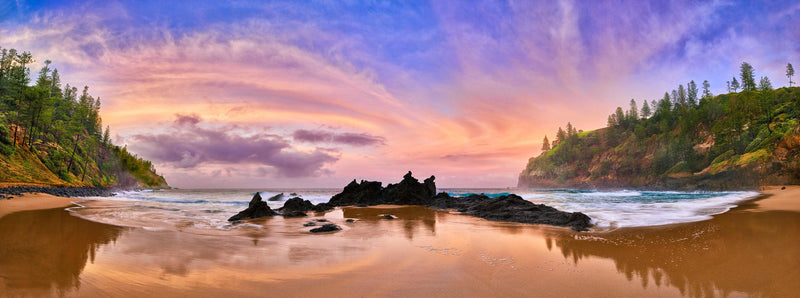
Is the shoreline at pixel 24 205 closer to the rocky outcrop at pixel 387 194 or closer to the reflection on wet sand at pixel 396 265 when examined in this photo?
the reflection on wet sand at pixel 396 265

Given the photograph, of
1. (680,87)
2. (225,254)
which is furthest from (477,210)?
(680,87)

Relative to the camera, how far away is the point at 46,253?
493 centimetres

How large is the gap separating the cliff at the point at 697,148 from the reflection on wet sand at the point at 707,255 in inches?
1842

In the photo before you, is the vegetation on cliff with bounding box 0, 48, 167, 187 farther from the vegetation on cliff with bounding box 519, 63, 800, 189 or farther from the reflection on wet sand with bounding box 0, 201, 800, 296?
the vegetation on cliff with bounding box 519, 63, 800, 189

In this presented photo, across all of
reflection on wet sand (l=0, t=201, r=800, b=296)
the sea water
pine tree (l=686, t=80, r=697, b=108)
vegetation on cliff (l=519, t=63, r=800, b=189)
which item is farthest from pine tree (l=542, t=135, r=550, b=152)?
reflection on wet sand (l=0, t=201, r=800, b=296)

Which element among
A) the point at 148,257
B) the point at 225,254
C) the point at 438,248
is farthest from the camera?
the point at 438,248

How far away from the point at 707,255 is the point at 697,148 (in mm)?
100539

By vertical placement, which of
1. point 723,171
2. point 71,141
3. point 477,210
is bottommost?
point 477,210

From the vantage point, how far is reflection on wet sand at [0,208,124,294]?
348 centimetres

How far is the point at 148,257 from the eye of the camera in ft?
16.5

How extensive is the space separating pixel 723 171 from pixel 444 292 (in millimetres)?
80148

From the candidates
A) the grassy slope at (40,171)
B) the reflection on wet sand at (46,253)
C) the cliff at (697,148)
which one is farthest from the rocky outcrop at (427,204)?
the cliff at (697,148)

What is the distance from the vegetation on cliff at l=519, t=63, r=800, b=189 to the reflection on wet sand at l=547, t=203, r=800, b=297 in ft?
154

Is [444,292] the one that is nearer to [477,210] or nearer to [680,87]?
[477,210]
